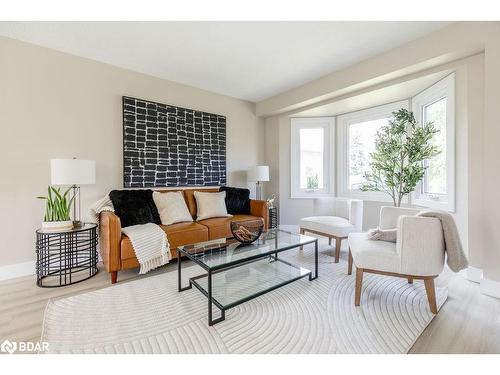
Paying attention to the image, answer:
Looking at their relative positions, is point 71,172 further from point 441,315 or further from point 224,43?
point 441,315

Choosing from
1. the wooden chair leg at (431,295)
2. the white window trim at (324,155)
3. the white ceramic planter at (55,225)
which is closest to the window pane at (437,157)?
the white window trim at (324,155)

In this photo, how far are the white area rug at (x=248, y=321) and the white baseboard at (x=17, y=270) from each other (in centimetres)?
97

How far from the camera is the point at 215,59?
283 cm

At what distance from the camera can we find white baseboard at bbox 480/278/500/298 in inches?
A: 77.1

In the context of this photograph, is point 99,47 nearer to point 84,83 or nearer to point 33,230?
point 84,83

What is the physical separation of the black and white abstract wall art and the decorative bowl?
1652 mm

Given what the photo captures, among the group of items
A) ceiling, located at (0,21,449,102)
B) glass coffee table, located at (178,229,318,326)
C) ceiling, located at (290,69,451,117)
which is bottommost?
glass coffee table, located at (178,229,318,326)

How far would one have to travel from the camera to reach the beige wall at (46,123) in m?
2.39

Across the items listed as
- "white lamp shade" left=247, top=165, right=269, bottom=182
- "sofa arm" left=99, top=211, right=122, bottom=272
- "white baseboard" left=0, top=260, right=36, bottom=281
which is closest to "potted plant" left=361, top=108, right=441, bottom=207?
"white lamp shade" left=247, top=165, right=269, bottom=182

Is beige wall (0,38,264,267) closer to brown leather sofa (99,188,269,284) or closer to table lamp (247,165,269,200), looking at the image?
brown leather sofa (99,188,269,284)

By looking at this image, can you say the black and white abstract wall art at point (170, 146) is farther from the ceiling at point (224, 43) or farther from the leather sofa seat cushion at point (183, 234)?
the leather sofa seat cushion at point (183, 234)

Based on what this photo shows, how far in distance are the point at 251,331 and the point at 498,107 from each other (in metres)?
2.67
